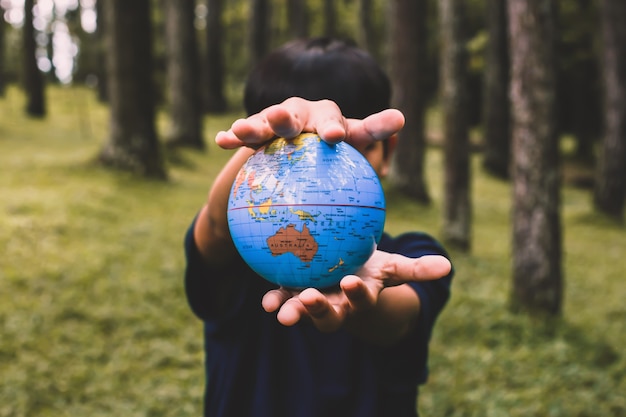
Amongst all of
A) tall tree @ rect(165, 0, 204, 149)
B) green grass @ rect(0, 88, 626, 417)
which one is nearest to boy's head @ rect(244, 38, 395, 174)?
green grass @ rect(0, 88, 626, 417)

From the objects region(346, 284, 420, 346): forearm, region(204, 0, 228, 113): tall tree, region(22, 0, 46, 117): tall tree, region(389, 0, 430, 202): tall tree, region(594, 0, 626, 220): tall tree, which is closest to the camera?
region(346, 284, 420, 346): forearm

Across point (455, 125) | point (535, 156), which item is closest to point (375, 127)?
point (535, 156)

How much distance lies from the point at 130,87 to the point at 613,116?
8890 mm

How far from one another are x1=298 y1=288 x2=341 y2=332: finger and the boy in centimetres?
29

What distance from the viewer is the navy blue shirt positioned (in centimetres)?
184

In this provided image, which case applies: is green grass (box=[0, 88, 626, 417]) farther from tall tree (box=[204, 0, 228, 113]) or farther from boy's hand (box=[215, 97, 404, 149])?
tall tree (box=[204, 0, 228, 113])

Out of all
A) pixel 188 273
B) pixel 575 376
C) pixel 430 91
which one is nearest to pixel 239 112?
pixel 430 91

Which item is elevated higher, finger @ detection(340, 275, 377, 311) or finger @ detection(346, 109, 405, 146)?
finger @ detection(346, 109, 405, 146)

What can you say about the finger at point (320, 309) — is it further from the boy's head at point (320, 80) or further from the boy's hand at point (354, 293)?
the boy's head at point (320, 80)

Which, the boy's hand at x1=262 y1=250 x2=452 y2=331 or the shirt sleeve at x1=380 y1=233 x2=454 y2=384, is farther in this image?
the shirt sleeve at x1=380 y1=233 x2=454 y2=384

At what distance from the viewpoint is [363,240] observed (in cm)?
151

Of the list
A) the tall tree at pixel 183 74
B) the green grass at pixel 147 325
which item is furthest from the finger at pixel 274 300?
the tall tree at pixel 183 74

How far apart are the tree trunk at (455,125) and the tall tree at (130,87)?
4.26m

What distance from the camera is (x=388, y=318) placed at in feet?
5.61
